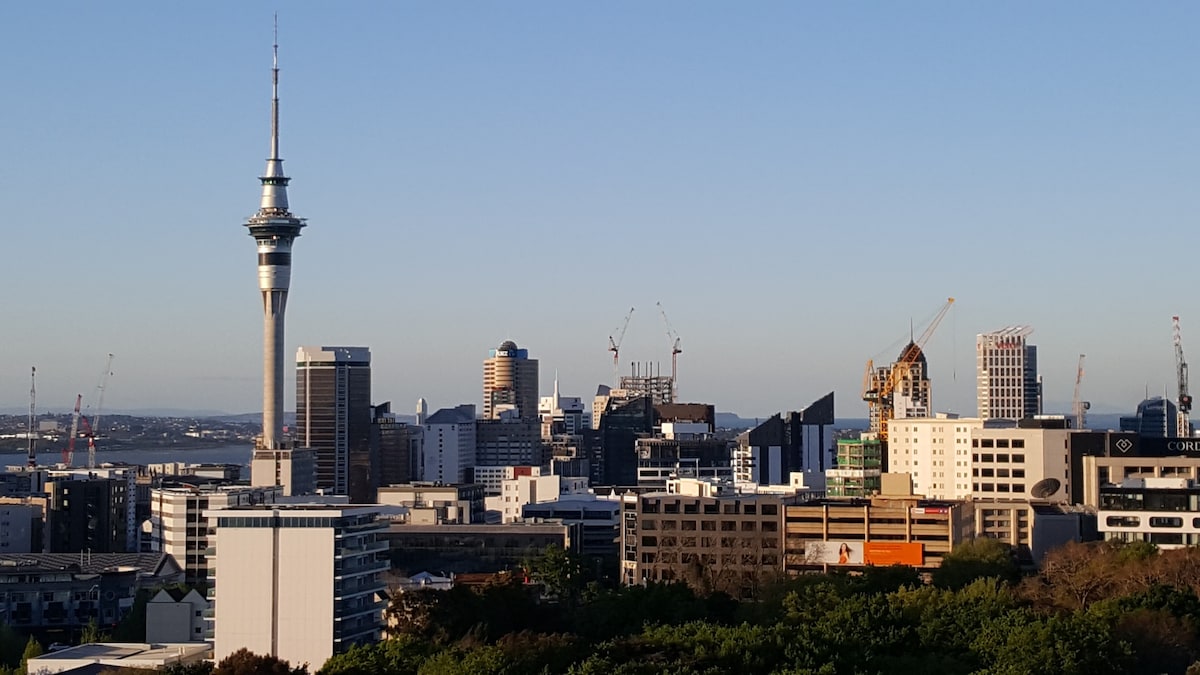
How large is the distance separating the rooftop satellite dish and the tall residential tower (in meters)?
83.1

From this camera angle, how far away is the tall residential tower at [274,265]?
182375mm

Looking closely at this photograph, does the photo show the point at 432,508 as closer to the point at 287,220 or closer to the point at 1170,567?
the point at 287,220

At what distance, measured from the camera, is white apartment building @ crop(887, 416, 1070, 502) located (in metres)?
122

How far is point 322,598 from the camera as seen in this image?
7025cm

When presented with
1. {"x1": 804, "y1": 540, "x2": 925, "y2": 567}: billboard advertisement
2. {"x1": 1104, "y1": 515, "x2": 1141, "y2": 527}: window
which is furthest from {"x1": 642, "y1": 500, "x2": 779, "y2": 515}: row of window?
{"x1": 1104, "y1": 515, "x2": 1141, "y2": 527}: window

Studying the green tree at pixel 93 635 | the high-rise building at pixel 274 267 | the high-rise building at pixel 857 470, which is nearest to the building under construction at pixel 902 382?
the high-rise building at pixel 857 470

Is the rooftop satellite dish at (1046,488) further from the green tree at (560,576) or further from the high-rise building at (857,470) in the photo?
the green tree at (560,576)

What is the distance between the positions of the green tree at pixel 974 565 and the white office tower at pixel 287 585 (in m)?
24.1

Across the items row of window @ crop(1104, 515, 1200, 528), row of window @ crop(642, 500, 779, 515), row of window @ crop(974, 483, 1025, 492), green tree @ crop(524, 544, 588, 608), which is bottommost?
green tree @ crop(524, 544, 588, 608)

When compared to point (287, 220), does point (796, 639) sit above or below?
below

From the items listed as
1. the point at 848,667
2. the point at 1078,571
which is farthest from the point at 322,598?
the point at 1078,571

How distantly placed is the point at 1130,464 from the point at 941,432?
2225cm

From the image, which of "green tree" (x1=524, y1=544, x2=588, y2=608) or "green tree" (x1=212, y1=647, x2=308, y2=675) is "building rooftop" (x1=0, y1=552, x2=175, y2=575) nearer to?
"green tree" (x1=524, y1=544, x2=588, y2=608)

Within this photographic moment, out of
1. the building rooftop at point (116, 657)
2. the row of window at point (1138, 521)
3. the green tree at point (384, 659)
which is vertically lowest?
the building rooftop at point (116, 657)
